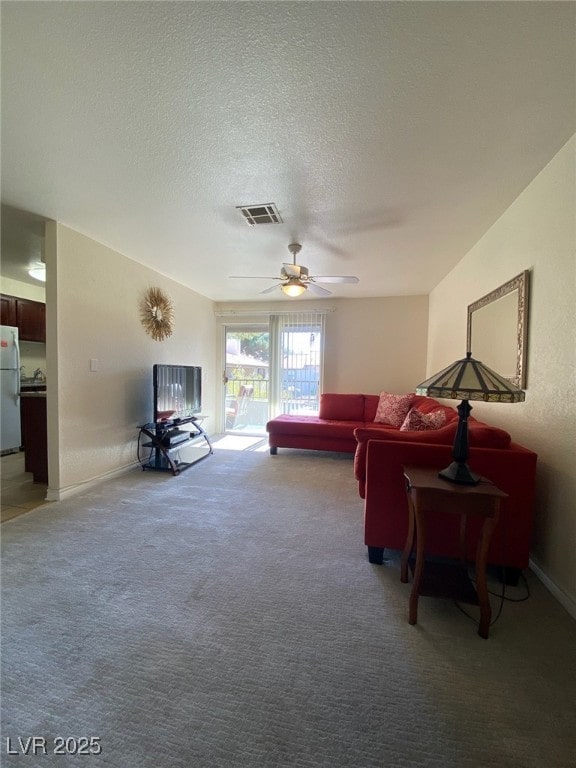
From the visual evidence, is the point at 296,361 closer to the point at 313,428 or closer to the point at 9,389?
the point at 313,428

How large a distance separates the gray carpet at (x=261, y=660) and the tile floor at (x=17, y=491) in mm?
465

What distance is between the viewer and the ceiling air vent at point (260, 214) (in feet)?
7.47

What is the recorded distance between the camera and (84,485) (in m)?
2.95

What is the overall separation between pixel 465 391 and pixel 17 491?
3914 millimetres

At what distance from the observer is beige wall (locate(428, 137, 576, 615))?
61.7 inches

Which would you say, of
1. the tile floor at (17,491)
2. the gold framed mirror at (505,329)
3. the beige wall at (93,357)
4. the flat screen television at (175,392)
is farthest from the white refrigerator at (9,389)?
the gold framed mirror at (505,329)


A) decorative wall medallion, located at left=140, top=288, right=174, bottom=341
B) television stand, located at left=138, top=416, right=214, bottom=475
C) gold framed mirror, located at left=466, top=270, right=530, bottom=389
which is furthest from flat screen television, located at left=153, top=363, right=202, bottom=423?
gold framed mirror, located at left=466, top=270, right=530, bottom=389

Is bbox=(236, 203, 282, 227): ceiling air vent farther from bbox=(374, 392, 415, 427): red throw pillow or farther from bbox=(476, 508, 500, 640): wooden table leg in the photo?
bbox=(374, 392, 415, 427): red throw pillow

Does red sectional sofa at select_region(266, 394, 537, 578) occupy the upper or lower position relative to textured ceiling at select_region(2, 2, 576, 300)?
lower

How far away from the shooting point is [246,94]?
53.3 inches

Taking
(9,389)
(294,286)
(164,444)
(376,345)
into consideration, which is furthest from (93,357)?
(376,345)

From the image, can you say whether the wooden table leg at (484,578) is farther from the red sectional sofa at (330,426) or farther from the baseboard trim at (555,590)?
the red sectional sofa at (330,426)

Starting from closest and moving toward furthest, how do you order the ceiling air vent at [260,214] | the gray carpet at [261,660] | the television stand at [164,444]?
1. the gray carpet at [261,660]
2. the ceiling air vent at [260,214]
3. the television stand at [164,444]

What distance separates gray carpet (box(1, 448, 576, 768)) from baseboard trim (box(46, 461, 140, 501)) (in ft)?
1.77
